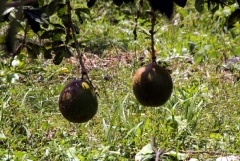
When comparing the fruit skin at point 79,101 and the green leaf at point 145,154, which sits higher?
the fruit skin at point 79,101

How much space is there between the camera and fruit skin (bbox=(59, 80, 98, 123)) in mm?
1235

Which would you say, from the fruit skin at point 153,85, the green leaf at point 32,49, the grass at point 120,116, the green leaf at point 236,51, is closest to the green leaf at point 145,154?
the grass at point 120,116

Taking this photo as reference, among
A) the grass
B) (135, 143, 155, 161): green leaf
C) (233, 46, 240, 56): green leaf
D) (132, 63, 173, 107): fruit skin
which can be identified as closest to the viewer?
(132, 63, 173, 107): fruit skin

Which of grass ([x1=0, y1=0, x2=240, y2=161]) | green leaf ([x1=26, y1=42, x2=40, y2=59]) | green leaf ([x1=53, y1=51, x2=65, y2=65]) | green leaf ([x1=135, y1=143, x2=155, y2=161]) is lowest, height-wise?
green leaf ([x1=135, y1=143, x2=155, y2=161])

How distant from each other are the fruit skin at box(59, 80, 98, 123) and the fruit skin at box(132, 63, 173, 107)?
0.13 m

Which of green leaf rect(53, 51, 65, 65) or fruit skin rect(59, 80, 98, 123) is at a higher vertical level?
green leaf rect(53, 51, 65, 65)

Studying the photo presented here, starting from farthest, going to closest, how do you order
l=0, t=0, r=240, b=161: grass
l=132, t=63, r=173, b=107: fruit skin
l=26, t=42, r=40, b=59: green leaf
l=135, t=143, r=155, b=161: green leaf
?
1. l=0, t=0, r=240, b=161: grass
2. l=135, t=143, r=155, b=161: green leaf
3. l=26, t=42, r=40, b=59: green leaf
4. l=132, t=63, r=173, b=107: fruit skin

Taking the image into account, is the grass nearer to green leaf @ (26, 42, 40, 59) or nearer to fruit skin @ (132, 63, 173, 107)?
green leaf @ (26, 42, 40, 59)

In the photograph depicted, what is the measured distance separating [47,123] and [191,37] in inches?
83.0

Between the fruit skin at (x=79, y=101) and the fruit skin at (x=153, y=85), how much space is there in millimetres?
130

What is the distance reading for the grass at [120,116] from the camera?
2721mm

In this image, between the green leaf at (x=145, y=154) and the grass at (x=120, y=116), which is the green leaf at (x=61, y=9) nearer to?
the grass at (x=120, y=116)

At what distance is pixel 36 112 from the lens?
321 centimetres

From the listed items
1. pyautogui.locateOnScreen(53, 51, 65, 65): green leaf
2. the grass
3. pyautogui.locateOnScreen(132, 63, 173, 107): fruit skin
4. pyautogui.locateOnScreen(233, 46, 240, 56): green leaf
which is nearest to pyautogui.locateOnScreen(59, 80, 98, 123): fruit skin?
pyautogui.locateOnScreen(132, 63, 173, 107): fruit skin
